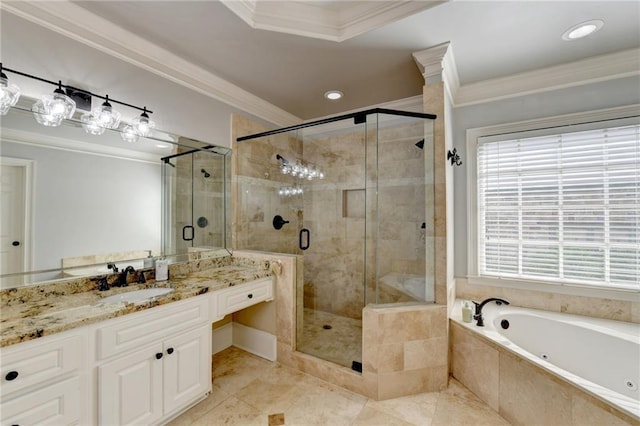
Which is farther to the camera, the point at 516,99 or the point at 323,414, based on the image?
the point at 516,99

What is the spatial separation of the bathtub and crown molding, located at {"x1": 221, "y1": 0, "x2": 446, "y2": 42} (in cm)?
233

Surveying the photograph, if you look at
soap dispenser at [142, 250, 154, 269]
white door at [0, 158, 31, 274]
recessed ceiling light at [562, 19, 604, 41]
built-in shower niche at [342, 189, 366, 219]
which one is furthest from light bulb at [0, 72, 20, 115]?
recessed ceiling light at [562, 19, 604, 41]

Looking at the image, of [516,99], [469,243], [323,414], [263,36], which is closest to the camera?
[323,414]

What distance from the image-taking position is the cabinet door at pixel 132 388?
4.20 ft

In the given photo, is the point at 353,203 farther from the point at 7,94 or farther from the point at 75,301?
the point at 7,94

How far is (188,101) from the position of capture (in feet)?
7.41

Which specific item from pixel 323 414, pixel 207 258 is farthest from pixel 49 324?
pixel 323 414

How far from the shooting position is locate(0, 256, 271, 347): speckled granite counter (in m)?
1.11

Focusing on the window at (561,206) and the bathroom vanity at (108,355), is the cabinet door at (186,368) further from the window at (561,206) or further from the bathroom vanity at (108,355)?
the window at (561,206)

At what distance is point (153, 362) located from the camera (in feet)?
4.83

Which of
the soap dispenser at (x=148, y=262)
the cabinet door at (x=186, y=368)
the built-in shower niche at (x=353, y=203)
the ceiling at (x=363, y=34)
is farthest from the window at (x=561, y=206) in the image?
the soap dispenser at (x=148, y=262)

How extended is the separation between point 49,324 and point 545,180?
11.7 feet

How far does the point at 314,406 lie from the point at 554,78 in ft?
11.0

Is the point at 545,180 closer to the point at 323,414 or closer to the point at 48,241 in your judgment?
the point at 323,414
